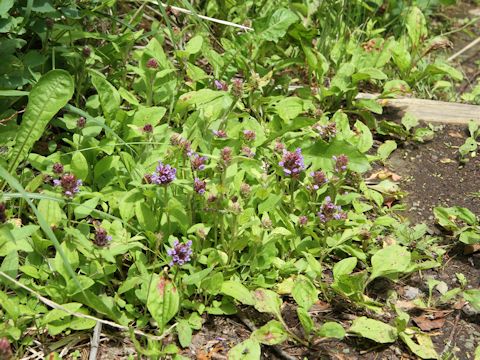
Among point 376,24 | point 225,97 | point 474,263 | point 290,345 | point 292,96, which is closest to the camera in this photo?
point 290,345

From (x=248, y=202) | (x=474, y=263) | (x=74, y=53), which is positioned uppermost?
(x=74, y=53)

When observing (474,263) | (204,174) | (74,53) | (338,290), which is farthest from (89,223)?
(474,263)

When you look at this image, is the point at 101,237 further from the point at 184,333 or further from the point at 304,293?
the point at 304,293

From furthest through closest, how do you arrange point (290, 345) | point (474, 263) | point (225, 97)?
point (225, 97), point (474, 263), point (290, 345)

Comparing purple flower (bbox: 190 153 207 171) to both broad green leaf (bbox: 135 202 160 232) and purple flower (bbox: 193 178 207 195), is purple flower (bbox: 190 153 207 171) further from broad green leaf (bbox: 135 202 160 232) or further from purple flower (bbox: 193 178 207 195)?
broad green leaf (bbox: 135 202 160 232)

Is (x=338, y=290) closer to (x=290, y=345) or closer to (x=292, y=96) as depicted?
(x=290, y=345)

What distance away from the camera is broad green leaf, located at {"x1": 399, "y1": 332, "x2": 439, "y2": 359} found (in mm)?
2652

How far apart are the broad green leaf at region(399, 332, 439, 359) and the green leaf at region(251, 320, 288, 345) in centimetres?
47

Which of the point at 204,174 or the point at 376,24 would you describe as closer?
the point at 204,174

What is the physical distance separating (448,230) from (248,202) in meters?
0.99

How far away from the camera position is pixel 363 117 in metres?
3.88

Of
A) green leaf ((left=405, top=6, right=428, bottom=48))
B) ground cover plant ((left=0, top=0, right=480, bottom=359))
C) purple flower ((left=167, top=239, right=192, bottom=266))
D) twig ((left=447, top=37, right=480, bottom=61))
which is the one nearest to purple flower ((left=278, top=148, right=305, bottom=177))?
ground cover plant ((left=0, top=0, right=480, bottom=359))

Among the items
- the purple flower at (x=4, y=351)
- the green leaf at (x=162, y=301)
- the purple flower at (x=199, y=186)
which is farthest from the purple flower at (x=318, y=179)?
the purple flower at (x=4, y=351)

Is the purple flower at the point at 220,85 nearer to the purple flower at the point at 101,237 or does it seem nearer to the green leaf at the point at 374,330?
the purple flower at the point at 101,237
